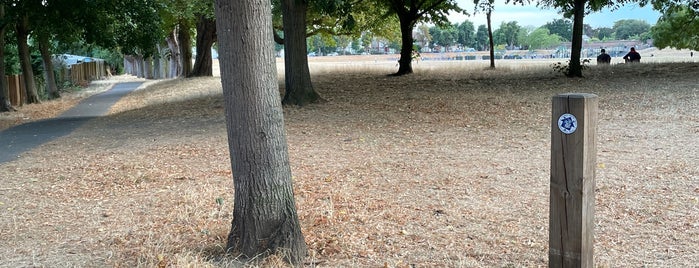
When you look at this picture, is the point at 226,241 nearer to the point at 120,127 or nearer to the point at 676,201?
the point at 676,201

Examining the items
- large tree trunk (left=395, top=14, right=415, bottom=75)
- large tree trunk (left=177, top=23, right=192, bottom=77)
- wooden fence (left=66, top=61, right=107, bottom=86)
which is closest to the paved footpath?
large tree trunk (left=395, top=14, right=415, bottom=75)

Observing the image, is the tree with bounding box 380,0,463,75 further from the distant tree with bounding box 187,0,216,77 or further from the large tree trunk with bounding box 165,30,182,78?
the large tree trunk with bounding box 165,30,182,78

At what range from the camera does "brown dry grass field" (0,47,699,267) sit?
4910 millimetres

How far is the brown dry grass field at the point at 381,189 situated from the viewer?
16.1ft

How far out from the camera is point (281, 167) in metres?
4.70

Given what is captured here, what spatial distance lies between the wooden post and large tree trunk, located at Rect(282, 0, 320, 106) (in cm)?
1182

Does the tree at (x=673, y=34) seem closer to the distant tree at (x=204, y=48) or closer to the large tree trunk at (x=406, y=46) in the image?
the large tree trunk at (x=406, y=46)

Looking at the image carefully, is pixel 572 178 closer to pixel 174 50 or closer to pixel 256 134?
pixel 256 134

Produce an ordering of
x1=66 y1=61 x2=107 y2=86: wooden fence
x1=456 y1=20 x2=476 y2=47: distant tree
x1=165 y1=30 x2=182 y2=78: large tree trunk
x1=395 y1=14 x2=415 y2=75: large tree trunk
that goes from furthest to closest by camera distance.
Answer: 1. x1=456 y1=20 x2=476 y2=47: distant tree
2. x1=165 y1=30 x2=182 y2=78: large tree trunk
3. x1=66 y1=61 x2=107 y2=86: wooden fence
4. x1=395 y1=14 x2=415 y2=75: large tree trunk

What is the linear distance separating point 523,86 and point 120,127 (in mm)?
10397

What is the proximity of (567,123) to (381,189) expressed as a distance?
12.4ft

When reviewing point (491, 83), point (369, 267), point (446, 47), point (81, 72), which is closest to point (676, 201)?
point (369, 267)

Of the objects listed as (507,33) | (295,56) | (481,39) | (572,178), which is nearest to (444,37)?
(481,39)

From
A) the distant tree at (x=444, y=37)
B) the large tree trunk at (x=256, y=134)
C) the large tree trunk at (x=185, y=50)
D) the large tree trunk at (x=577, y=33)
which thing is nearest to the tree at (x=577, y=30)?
the large tree trunk at (x=577, y=33)
